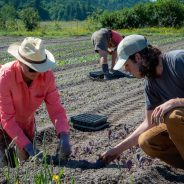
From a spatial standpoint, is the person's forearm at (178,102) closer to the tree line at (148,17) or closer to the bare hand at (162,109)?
the bare hand at (162,109)

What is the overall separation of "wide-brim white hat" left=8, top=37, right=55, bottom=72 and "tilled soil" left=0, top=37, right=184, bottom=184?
883 mm

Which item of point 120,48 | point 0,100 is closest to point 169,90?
point 120,48

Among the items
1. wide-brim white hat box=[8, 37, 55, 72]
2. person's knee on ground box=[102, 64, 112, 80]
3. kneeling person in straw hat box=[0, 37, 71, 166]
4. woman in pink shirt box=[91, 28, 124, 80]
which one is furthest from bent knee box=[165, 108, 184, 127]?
person's knee on ground box=[102, 64, 112, 80]

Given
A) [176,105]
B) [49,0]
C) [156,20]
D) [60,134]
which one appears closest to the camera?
[176,105]

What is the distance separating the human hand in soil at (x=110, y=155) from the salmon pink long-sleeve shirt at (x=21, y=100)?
1.61ft

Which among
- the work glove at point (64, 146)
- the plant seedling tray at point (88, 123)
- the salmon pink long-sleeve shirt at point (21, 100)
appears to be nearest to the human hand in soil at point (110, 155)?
the work glove at point (64, 146)

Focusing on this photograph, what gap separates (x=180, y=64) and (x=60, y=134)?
1382 mm

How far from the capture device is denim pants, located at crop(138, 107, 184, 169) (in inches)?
159

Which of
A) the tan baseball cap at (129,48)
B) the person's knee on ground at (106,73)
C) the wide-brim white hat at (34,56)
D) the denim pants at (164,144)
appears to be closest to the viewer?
the tan baseball cap at (129,48)

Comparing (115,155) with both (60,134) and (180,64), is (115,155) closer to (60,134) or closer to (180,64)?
(60,134)

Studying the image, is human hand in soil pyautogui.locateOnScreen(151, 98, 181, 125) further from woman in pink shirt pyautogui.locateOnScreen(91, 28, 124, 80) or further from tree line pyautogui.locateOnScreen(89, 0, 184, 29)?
tree line pyautogui.locateOnScreen(89, 0, 184, 29)

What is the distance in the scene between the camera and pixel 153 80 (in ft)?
13.4

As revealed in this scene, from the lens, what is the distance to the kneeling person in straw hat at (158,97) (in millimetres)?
3812

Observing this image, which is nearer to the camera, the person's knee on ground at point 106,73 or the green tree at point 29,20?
the person's knee on ground at point 106,73
